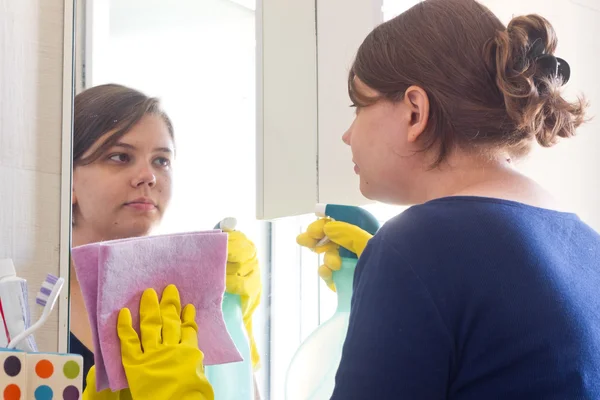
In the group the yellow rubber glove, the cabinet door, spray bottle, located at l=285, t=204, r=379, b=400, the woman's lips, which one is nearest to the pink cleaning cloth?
the yellow rubber glove

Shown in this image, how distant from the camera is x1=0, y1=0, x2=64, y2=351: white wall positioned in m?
0.90

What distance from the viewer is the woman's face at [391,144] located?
853 mm

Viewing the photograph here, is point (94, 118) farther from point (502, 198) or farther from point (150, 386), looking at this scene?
point (502, 198)

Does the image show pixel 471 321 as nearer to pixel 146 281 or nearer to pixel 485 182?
pixel 485 182

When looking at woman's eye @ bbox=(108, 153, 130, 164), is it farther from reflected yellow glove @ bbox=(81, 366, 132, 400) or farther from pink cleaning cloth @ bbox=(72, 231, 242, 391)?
reflected yellow glove @ bbox=(81, 366, 132, 400)

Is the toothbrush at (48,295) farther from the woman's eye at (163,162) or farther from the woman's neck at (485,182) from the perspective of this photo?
the woman's neck at (485,182)

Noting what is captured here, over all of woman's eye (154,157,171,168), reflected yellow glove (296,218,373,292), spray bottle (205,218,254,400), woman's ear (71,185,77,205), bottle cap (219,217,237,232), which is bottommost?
spray bottle (205,218,254,400)

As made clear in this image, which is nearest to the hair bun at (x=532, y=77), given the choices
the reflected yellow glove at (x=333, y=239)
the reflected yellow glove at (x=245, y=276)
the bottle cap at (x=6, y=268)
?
the reflected yellow glove at (x=333, y=239)

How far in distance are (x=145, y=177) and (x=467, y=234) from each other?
1.68 ft

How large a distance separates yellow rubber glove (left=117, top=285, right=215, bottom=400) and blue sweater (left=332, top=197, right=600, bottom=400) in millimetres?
208

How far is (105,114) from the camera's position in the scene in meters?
1.02

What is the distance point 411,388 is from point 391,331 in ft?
0.17

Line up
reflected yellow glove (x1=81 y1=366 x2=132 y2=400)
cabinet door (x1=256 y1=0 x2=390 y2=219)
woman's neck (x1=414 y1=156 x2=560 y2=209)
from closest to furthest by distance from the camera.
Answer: woman's neck (x1=414 y1=156 x2=560 y2=209) < reflected yellow glove (x1=81 y1=366 x2=132 y2=400) < cabinet door (x1=256 y1=0 x2=390 y2=219)

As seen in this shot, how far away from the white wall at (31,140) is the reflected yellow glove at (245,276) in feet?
0.91
